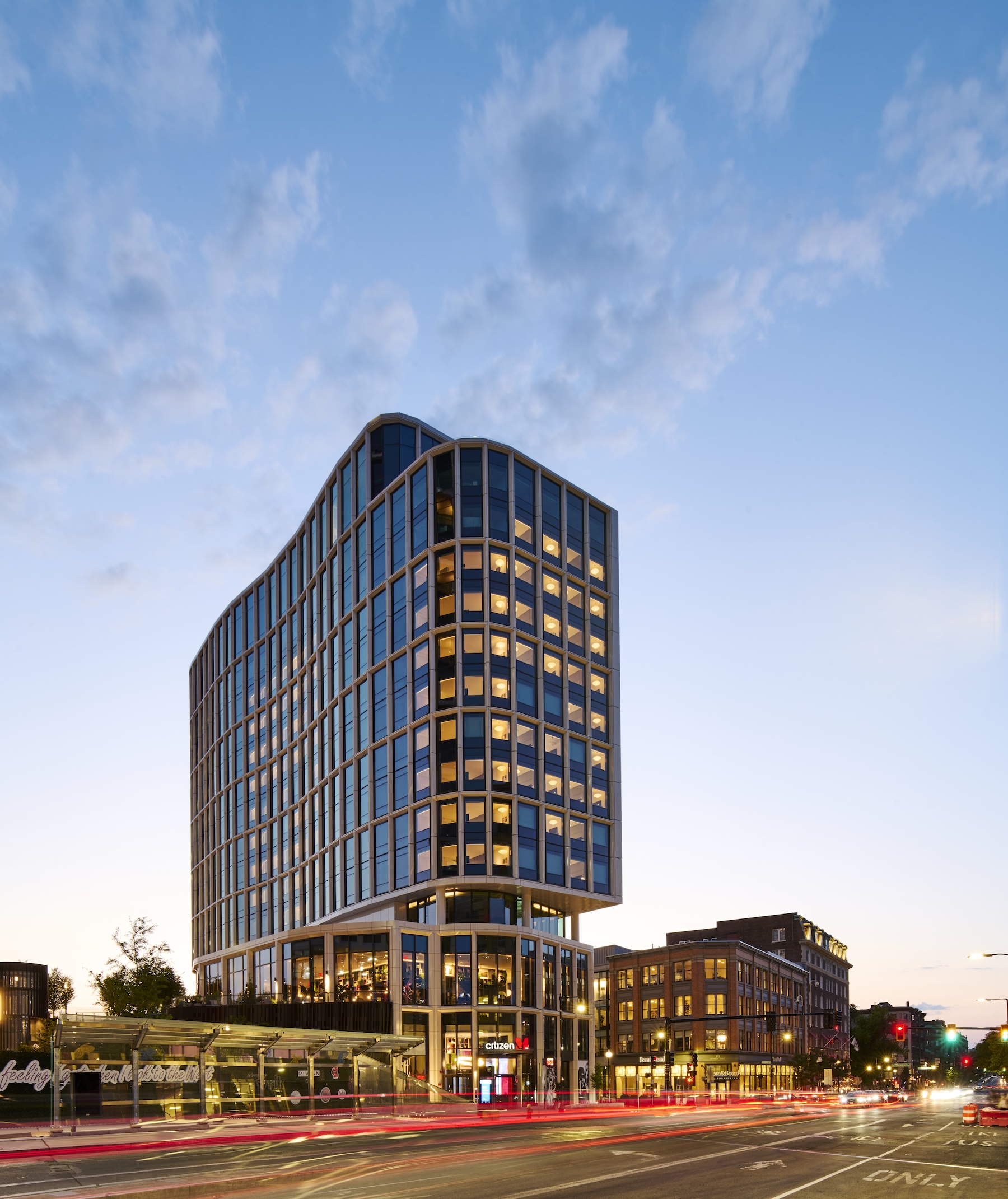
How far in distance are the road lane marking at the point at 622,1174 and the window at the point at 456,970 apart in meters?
47.3

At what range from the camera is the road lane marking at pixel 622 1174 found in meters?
21.3

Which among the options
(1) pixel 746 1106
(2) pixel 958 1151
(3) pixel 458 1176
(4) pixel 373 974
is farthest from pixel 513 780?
(3) pixel 458 1176

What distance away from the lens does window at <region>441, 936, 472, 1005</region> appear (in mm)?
80812

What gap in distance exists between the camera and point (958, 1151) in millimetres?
36125

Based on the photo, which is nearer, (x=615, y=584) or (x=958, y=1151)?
(x=958, y=1151)

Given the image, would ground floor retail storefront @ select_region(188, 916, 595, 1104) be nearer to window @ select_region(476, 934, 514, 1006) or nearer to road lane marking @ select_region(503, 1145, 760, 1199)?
window @ select_region(476, 934, 514, 1006)

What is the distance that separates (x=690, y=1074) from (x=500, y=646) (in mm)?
62872

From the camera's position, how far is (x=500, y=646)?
3371 inches

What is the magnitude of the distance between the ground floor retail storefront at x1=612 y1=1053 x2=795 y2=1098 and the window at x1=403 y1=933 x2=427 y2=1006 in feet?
162

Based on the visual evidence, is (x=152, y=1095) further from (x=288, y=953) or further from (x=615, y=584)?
(x=615, y=584)

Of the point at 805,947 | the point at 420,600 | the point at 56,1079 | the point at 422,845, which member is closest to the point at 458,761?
the point at 422,845

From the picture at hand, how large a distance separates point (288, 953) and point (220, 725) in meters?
50.0

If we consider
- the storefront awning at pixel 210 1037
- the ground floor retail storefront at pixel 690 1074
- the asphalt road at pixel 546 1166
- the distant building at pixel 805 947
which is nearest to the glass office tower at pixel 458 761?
the storefront awning at pixel 210 1037

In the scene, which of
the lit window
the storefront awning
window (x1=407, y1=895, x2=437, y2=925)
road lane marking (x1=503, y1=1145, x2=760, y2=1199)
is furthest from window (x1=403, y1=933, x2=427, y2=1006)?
road lane marking (x1=503, y1=1145, x2=760, y2=1199)
